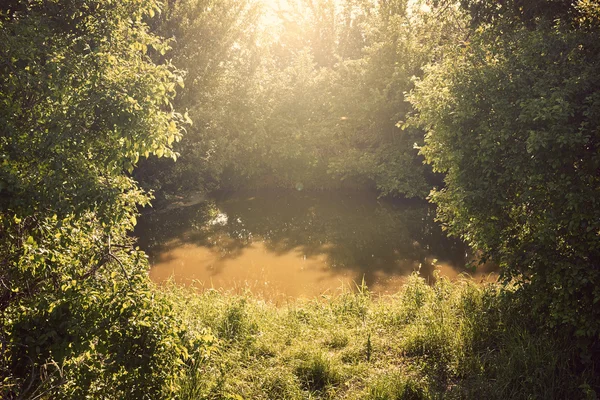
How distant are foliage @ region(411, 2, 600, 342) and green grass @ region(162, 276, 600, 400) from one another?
2.32 feet

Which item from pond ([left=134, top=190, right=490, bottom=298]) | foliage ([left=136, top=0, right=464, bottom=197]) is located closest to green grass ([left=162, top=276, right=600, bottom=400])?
pond ([left=134, top=190, right=490, bottom=298])

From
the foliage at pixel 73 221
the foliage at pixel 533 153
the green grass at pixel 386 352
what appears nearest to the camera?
the foliage at pixel 73 221

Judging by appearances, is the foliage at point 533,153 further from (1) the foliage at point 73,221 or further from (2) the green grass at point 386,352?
(1) the foliage at point 73,221

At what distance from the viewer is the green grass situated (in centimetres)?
→ 605

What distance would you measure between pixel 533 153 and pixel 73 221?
624 centimetres

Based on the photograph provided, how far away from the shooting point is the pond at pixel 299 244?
1199cm

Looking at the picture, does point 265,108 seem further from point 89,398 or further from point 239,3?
point 89,398

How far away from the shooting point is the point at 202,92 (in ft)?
64.6

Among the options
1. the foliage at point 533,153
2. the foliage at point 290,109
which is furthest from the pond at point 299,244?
the foliage at point 533,153

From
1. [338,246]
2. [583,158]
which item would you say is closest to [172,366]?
[583,158]

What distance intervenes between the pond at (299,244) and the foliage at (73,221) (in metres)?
5.88

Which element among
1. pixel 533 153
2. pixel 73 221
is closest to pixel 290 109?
pixel 533 153

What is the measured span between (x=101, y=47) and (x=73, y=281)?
274cm

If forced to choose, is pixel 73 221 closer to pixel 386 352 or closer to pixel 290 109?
pixel 386 352
